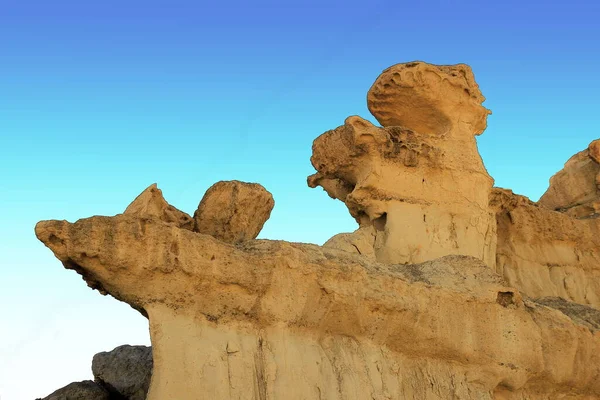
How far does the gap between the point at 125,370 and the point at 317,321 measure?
2863mm

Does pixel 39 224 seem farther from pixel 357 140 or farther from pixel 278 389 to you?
pixel 357 140

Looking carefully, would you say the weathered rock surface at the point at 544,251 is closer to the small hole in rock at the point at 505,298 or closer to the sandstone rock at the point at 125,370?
the small hole in rock at the point at 505,298

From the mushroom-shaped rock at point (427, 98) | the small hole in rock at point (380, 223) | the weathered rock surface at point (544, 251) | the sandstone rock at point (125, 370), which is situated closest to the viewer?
the sandstone rock at point (125, 370)

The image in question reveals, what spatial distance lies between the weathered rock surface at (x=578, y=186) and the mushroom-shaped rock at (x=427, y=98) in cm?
444

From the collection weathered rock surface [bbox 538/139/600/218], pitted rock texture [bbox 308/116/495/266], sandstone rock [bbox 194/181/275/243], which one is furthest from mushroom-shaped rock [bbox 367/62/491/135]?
weathered rock surface [bbox 538/139/600/218]

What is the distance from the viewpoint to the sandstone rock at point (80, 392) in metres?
9.68

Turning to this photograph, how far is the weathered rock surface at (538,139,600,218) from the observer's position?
56.9ft

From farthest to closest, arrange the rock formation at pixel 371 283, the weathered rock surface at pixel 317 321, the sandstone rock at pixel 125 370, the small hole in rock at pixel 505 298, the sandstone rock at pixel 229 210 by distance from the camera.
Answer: the sandstone rock at pixel 229 210
the small hole in rock at pixel 505 298
the sandstone rock at pixel 125 370
the rock formation at pixel 371 283
the weathered rock surface at pixel 317 321

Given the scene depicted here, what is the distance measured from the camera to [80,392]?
9781 mm

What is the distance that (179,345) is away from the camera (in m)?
8.12

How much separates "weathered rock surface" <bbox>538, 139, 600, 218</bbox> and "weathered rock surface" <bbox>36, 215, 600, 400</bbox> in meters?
6.83

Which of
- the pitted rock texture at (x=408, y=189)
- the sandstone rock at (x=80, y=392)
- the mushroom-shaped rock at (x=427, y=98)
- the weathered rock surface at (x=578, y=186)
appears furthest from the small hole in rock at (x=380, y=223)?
the weathered rock surface at (x=578, y=186)

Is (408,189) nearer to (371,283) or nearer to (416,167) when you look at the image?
(416,167)

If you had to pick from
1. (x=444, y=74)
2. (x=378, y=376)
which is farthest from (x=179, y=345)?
(x=444, y=74)
